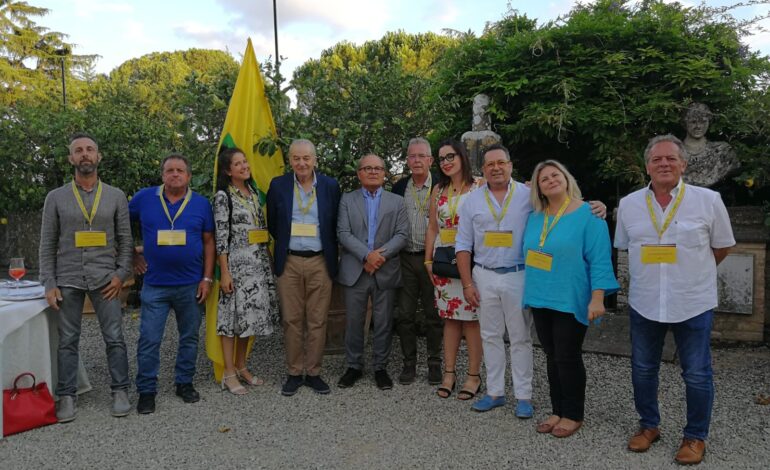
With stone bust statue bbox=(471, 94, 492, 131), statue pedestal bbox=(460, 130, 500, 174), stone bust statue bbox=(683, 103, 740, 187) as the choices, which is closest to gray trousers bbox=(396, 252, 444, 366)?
statue pedestal bbox=(460, 130, 500, 174)

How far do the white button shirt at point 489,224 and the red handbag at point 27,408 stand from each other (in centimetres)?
284

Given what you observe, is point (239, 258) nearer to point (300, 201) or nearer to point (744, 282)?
point (300, 201)

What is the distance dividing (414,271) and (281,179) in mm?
1204

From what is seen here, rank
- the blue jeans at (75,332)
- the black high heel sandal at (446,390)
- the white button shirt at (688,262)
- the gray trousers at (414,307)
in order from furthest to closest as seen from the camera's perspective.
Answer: the gray trousers at (414,307) < the black high heel sandal at (446,390) < the blue jeans at (75,332) < the white button shirt at (688,262)

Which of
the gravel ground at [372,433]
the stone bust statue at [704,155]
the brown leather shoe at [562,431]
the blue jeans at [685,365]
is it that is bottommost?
the gravel ground at [372,433]

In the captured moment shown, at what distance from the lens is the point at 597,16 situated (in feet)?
20.5

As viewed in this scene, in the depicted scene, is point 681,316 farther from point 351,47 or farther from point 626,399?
point 351,47

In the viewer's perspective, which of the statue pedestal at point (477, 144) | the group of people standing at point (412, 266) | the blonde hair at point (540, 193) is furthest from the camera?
the statue pedestal at point (477, 144)

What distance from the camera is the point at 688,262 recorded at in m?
2.97

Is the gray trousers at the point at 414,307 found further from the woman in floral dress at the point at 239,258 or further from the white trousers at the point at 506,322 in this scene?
the woman in floral dress at the point at 239,258

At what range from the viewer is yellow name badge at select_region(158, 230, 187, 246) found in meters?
3.88

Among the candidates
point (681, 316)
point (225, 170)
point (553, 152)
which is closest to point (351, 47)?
point (553, 152)

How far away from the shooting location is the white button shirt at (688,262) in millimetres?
2961

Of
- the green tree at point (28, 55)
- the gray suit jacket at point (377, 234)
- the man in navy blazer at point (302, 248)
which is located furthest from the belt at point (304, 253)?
the green tree at point (28, 55)
